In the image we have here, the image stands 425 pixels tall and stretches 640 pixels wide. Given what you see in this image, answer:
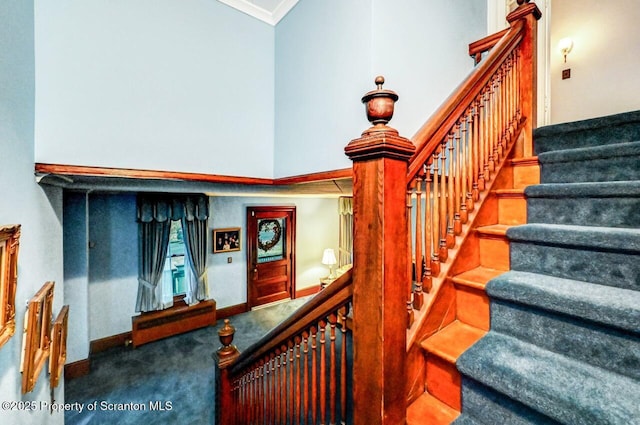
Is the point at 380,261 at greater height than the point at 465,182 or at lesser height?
lesser

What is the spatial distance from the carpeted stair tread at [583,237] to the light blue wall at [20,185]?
7.03 feet

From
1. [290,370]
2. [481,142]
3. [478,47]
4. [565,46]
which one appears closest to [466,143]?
[481,142]

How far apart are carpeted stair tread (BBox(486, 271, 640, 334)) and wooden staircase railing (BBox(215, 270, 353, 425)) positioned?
599 mm

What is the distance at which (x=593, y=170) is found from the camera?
52.5 inches

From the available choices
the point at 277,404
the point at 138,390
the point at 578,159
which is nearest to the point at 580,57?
the point at 578,159

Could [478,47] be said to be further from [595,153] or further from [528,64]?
[595,153]

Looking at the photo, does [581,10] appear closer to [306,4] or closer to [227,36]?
[306,4]

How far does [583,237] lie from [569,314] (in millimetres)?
338

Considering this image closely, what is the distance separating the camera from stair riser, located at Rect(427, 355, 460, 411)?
937 mm

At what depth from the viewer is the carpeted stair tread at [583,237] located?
917 millimetres

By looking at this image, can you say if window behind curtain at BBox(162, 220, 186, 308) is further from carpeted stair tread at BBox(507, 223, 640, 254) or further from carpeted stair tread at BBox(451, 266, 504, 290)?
carpeted stair tread at BBox(507, 223, 640, 254)

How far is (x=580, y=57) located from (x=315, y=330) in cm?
415

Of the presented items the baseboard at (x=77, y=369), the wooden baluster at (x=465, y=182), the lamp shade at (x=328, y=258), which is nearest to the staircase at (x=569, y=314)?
the wooden baluster at (x=465, y=182)

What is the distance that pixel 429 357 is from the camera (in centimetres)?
100
